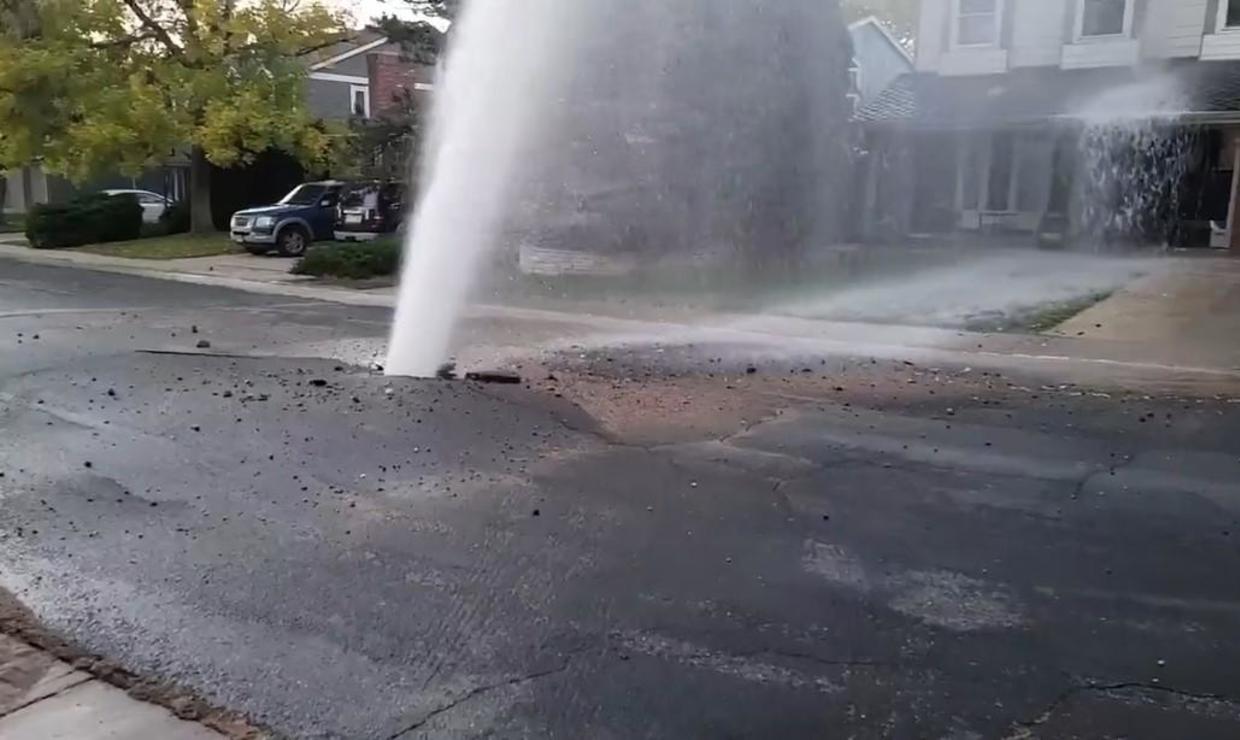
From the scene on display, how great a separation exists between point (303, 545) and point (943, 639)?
2899 millimetres

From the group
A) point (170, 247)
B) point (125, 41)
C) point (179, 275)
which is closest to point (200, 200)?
point (170, 247)

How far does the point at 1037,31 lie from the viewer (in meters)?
22.8

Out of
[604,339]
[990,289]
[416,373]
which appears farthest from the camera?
[990,289]

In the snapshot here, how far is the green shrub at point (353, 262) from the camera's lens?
61.4 ft

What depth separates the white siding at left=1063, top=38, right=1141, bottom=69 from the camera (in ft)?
70.1

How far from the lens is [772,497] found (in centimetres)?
583

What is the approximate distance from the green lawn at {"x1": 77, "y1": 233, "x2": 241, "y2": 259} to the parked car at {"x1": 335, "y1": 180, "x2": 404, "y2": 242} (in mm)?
2745

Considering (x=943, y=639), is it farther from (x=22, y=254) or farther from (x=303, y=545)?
(x=22, y=254)

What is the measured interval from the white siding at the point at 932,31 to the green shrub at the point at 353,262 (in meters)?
13.1

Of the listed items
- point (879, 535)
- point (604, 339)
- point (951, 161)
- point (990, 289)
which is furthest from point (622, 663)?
point (951, 161)

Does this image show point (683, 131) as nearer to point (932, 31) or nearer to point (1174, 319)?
point (1174, 319)

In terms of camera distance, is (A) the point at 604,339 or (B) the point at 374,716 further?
(A) the point at 604,339

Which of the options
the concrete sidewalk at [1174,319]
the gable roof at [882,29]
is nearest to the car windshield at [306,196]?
the gable roof at [882,29]

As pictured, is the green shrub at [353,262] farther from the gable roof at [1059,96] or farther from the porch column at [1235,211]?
the porch column at [1235,211]
